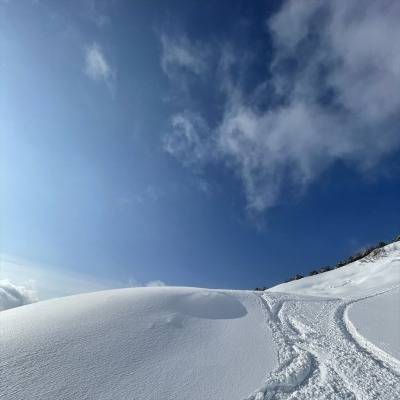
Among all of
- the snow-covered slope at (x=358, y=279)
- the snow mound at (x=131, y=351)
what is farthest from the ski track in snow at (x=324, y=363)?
the snow-covered slope at (x=358, y=279)

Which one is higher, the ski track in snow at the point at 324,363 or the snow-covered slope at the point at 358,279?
the snow-covered slope at the point at 358,279

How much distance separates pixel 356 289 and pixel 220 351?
61.0 feet

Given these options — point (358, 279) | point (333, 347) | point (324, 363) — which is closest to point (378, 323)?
point (333, 347)

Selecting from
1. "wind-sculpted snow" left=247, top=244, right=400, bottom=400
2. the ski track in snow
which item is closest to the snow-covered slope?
"wind-sculpted snow" left=247, top=244, right=400, bottom=400

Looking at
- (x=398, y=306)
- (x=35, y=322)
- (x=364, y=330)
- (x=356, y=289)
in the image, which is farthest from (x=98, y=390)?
(x=356, y=289)

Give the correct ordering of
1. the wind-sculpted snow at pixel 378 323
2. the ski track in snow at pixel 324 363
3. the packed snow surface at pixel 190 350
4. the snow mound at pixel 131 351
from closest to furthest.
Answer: the snow mound at pixel 131 351 → the packed snow surface at pixel 190 350 → the ski track in snow at pixel 324 363 → the wind-sculpted snow at pixel 378 323

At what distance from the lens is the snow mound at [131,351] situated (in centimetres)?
612

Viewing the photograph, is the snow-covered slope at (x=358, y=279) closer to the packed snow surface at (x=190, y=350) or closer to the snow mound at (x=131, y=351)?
the packed snow surface at (x=190, y=350)

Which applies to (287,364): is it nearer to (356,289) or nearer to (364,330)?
(364,330)

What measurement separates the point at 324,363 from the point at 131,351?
15.7 feet

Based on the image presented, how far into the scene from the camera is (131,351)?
7.64 metres

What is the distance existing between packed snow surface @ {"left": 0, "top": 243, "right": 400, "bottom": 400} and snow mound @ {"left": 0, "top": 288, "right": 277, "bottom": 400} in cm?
2

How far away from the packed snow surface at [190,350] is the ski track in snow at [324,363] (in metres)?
0.03

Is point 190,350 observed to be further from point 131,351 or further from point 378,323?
point 378,323
